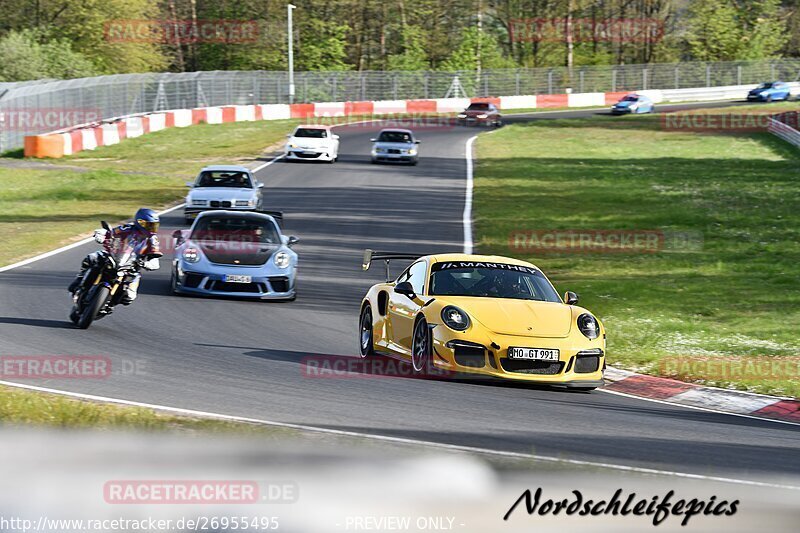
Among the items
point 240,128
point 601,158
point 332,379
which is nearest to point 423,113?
point 240,128

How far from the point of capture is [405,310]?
1319cm

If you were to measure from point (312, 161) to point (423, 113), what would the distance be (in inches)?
1051

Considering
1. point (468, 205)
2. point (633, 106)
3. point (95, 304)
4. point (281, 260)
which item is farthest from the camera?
point (633, 106)

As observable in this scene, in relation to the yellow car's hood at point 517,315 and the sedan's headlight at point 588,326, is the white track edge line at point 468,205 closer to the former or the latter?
the yellow car's hood at point 517,315

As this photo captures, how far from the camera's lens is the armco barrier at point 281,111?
4522cm

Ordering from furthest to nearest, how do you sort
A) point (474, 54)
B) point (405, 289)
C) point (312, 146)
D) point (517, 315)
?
1. point (474, 54)
2. point (312, 146)
3. point (405, 289)
4. point (517, 315)

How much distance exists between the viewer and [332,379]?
1212cm

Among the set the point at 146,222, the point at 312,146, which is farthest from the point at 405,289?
the point at 312,146

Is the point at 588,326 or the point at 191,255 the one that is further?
the point at 191,255

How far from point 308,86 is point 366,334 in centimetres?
6171

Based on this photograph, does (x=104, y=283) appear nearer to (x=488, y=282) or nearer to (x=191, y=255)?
(x=191, y=255)

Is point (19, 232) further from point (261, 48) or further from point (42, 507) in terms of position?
point (261, 48)

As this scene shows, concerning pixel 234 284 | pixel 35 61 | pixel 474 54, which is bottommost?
pixel 234 284

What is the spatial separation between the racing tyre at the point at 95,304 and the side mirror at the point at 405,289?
12.0ft
